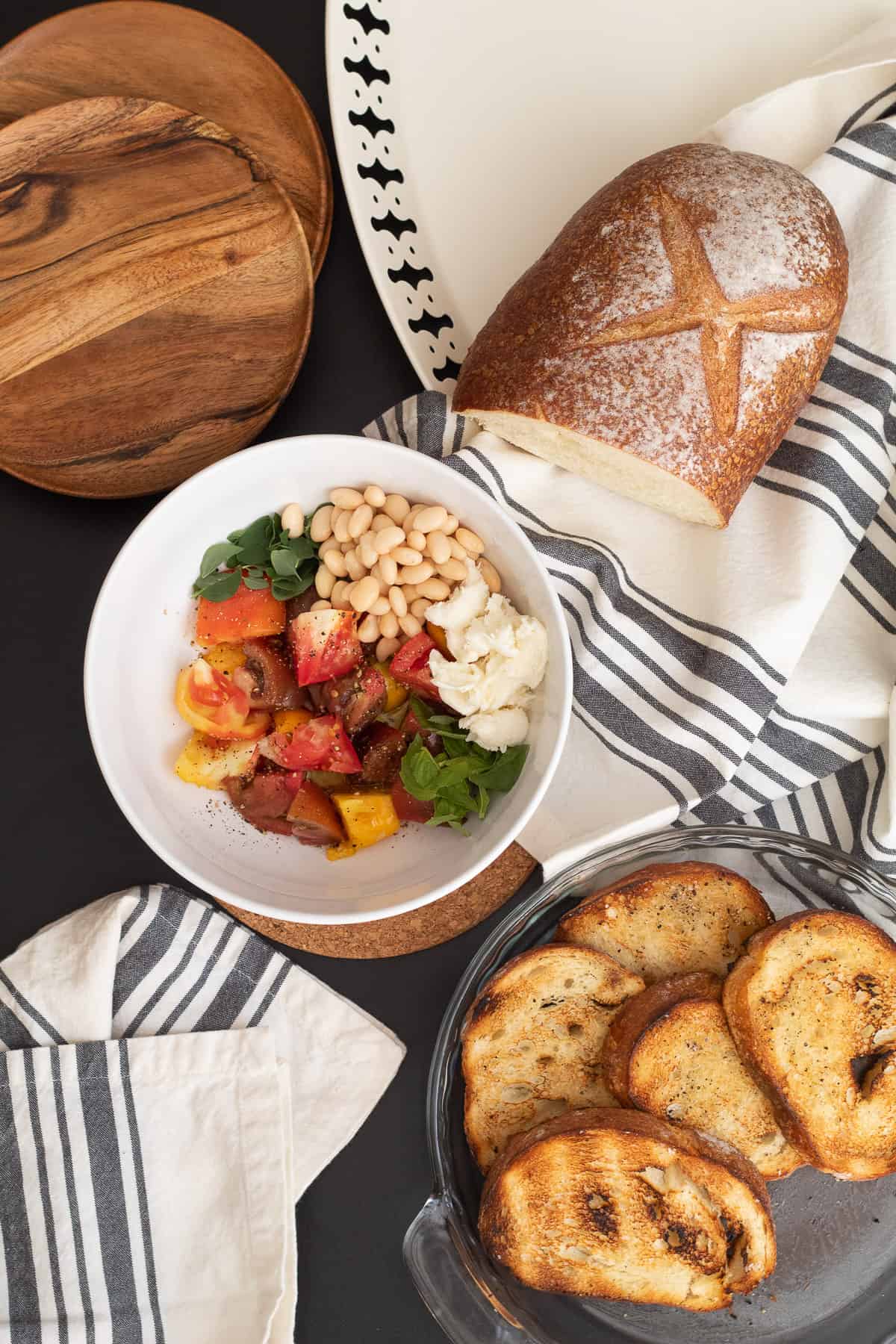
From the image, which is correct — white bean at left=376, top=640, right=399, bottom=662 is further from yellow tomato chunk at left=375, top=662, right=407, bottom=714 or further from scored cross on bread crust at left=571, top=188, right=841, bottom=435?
scored cross on bread crust at left=571, top=188, right=841, bottom=435

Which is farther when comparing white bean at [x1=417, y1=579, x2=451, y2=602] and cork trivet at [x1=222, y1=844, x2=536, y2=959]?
cork trivet at [x1=222, y1=844, x2=536, y2=959]

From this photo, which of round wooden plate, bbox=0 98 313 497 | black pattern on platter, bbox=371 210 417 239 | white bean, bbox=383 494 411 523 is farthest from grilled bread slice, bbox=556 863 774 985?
black pattern on platter, bbox=371 210 417 239

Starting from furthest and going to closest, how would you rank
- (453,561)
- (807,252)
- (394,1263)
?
(394,1263)
(453,561)
(807,252)

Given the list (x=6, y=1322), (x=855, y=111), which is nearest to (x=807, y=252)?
(x=855, y=111)

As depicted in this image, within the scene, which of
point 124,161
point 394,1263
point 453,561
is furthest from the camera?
point 394,1263

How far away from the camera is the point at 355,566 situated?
1.71 metres

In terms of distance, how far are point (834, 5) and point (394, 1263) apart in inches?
93.8

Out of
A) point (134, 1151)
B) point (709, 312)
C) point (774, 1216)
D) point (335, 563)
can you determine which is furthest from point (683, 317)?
point (134, 1151)

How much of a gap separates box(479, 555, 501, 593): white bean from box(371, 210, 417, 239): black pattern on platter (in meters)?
0.63

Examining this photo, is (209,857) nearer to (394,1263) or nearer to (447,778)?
→ (447,778)

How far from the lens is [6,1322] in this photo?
1.83 meters

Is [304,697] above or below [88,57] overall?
below

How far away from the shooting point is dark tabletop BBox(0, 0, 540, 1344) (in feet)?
6.40

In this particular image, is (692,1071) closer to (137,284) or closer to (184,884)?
(184,884)
